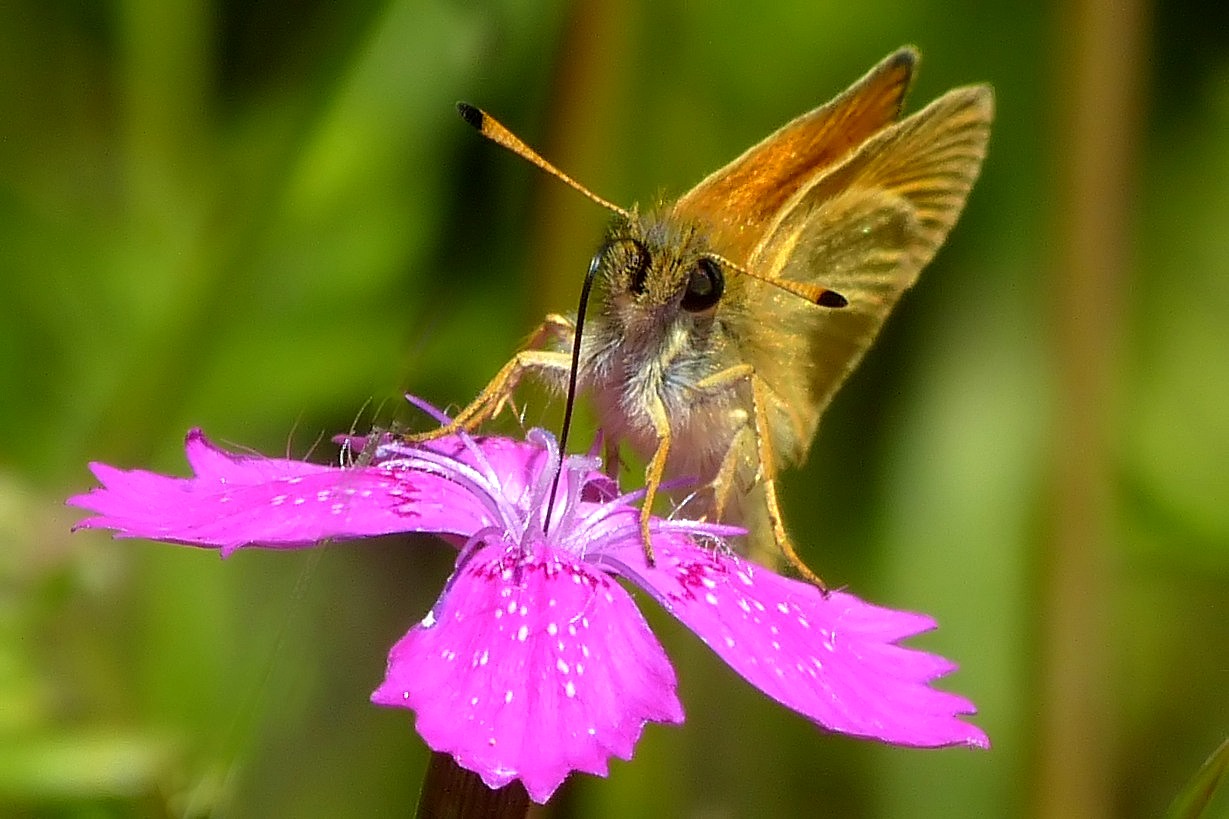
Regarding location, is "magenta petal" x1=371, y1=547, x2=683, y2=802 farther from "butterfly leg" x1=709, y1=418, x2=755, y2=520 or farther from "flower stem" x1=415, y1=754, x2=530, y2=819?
"butterfly leg" x1=709, y1=418, x2=755, y2=520

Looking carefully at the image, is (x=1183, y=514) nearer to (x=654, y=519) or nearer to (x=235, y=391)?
(x=654, y=519)

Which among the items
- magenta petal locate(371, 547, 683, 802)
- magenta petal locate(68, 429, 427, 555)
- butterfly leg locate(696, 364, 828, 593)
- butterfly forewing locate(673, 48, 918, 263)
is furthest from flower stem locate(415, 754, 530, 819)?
butterfly forewing locate(673, 48, 918, 263)

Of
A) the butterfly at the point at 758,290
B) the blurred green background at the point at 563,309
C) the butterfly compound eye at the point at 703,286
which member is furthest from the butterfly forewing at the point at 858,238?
the blurred green background at the point at 563,309

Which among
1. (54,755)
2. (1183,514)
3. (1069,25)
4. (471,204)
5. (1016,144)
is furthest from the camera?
(1016,144)

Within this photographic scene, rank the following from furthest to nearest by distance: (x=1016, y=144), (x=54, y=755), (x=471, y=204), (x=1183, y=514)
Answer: (x=1016, y=144) → (x=1183, y=514) → (x=471, y=204) → (x=54, y=755)

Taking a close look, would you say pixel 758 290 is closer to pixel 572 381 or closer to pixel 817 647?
pixel 572 381

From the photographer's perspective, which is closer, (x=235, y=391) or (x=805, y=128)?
(x=805, y=128)

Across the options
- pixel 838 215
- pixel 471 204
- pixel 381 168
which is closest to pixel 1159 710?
pixel 838 215
